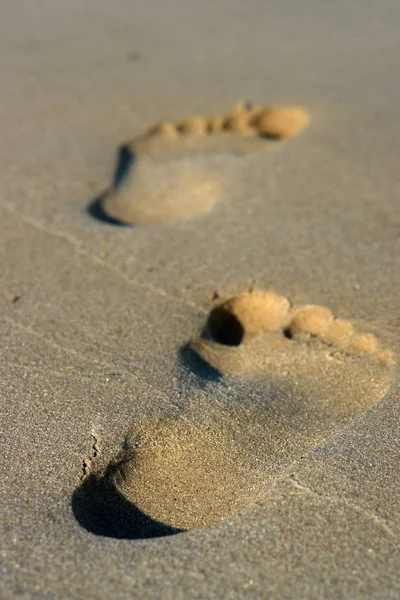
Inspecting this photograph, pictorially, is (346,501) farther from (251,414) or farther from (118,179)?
(118,179)

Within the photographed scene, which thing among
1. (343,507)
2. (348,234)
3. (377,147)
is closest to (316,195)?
(348,234)

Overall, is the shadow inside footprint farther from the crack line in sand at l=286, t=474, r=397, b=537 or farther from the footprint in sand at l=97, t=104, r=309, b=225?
the footprint in sand at l=97, t=104, r=309, b=225

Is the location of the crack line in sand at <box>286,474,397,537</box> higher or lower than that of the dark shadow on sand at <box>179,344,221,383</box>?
higher

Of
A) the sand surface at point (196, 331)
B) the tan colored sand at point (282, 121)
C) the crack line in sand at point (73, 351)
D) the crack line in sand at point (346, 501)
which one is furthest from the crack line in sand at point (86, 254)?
the tan colored sand at point (282, 121)

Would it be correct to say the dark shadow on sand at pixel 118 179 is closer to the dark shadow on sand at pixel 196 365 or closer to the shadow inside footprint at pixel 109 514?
the dark shadow on sand at pixel 196 365

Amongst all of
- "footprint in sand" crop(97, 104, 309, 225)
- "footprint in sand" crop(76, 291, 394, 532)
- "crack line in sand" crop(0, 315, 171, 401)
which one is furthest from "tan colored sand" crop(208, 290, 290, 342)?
"footprint in sand" crop(97, 104, 309, 225)

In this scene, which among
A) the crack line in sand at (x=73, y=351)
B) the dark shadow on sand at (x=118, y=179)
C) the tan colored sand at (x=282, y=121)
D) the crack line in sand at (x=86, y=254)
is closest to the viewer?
the crack line in sand at (x=73, y=351)
